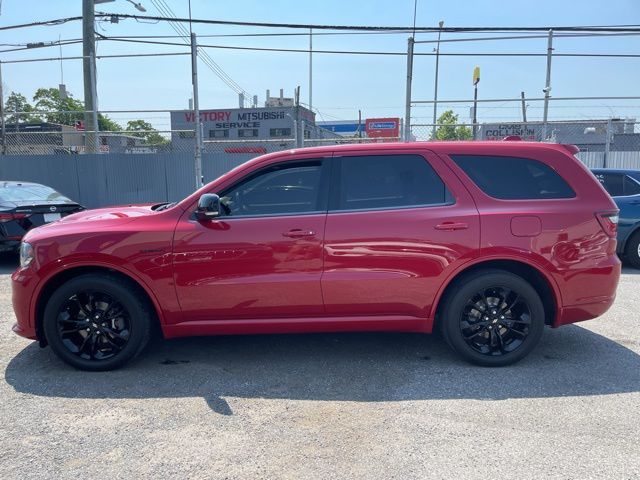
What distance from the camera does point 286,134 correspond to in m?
45.5

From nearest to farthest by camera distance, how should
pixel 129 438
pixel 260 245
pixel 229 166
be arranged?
pixel 129 438 → pixel 260 245 → pixel 229 166

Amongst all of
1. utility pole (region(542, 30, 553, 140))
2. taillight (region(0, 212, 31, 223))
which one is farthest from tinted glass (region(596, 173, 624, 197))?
A: taillight (region(0, 212, 31, 223))

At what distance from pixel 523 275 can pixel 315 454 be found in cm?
233

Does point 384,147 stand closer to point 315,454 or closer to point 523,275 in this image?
point 523,275

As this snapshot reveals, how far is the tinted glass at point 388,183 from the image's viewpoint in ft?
13.6

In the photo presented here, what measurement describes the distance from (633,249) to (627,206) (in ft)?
2.21

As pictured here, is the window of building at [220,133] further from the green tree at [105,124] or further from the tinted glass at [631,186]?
the tinted glass at [631,186]

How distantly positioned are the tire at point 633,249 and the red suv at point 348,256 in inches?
178

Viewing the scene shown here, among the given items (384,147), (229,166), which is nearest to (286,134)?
(229,166)

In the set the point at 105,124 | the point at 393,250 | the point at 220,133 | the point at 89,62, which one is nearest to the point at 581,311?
the point at 393,250

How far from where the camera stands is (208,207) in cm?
396

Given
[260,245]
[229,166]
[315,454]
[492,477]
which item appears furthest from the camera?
[229,166]

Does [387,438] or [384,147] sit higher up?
[384,147]

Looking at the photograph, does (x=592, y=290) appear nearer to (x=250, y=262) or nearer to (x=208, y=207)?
(x=250, y=262)
